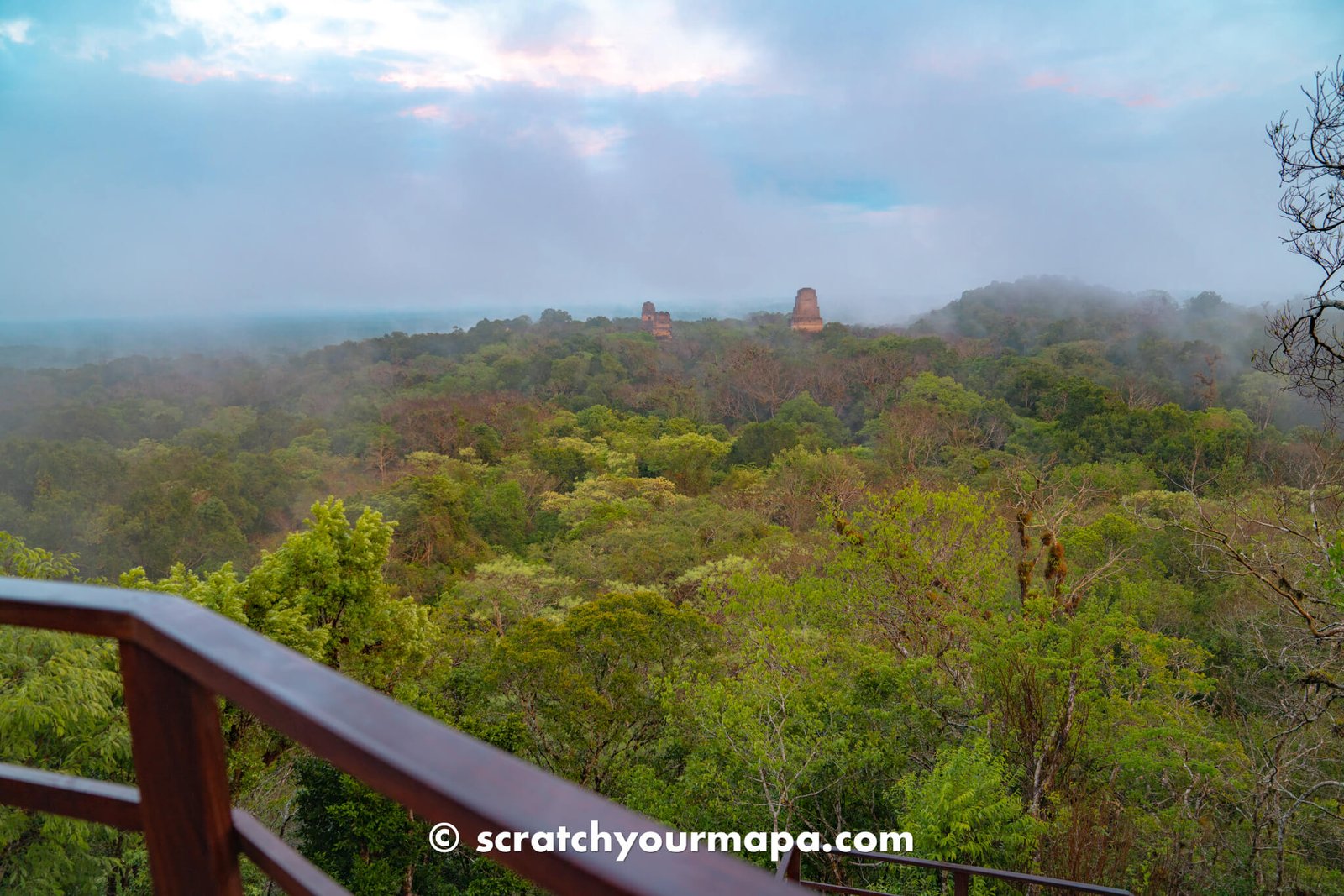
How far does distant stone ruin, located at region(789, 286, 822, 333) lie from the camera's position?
210 ft

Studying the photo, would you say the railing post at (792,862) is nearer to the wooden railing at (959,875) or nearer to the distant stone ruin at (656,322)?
the wooden railing at (959,875)

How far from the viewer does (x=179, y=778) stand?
1.90 ft

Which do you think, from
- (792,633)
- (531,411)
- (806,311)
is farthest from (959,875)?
(806,311)

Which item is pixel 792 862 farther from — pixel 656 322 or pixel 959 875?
pixel 656 322

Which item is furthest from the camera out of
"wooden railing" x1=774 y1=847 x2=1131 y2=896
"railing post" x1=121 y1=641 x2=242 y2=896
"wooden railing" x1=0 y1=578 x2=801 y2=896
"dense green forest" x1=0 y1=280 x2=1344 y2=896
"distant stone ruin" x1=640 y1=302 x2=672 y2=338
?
"distant stone ruin" x1=640 y1=302 x2=672 y2=338

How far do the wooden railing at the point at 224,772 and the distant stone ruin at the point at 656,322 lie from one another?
59.0m

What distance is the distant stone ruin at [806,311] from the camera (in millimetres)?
63872

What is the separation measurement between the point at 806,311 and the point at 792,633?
190 ft

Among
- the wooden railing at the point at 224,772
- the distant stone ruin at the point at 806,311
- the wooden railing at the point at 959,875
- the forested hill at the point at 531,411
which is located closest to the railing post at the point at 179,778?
the wooden railing at the point at 224,772

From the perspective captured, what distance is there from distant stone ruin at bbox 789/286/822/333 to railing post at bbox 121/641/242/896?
2522 inches

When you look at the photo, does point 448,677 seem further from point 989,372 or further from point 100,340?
point 100,340

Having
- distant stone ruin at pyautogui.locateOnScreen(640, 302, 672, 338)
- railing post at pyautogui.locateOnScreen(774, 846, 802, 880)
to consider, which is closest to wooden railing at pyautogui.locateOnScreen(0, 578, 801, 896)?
railing post at pyautogui.locateOnScreen(774, 846, 802, 880)

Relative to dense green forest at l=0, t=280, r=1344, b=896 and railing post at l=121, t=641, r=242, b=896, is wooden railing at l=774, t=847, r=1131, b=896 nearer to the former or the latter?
dense green forest at l=0, t=280, r=1344, b=896

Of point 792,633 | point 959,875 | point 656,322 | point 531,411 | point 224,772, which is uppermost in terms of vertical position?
point 656,322
